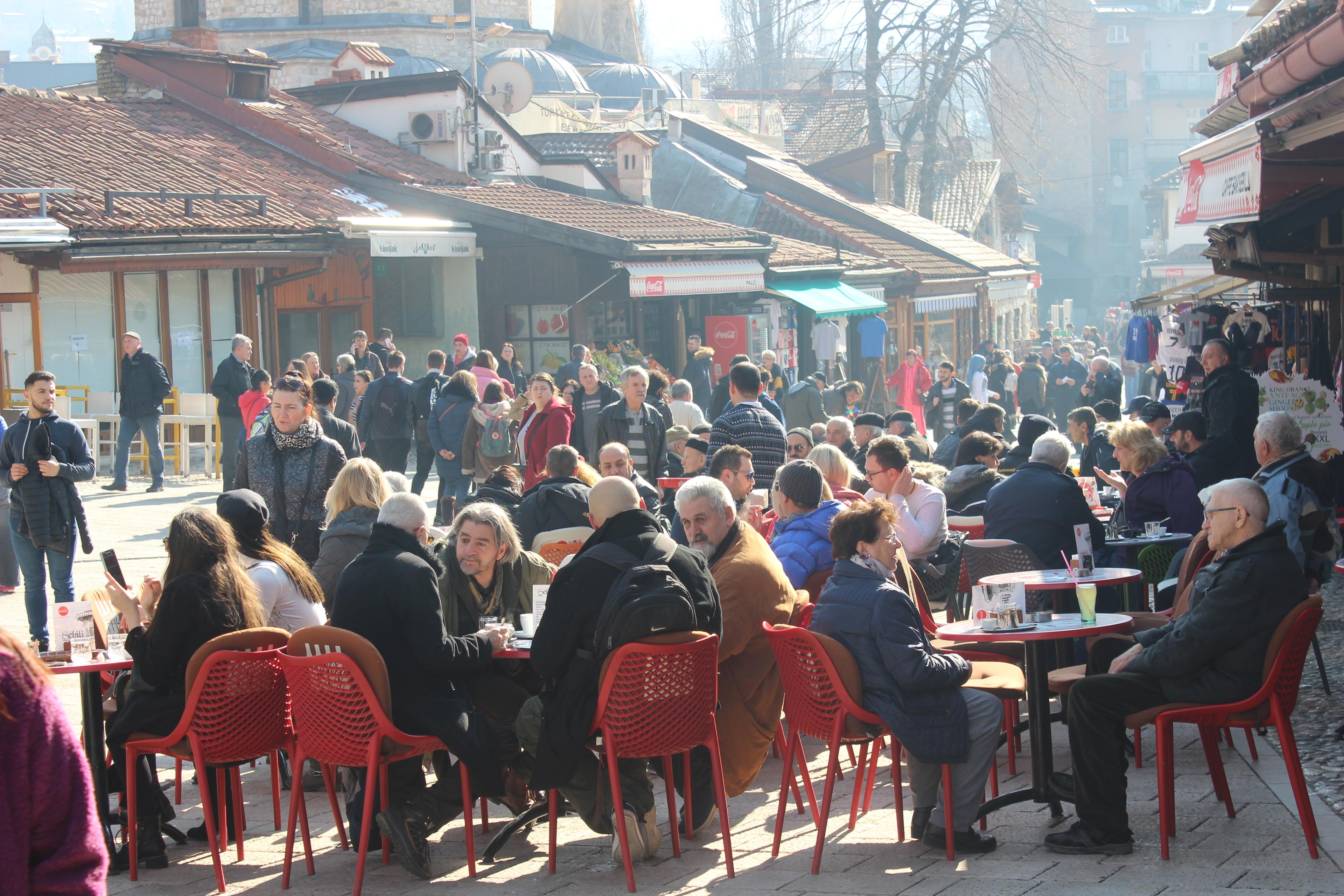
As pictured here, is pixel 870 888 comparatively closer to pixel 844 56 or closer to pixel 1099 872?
pixel 1099 872

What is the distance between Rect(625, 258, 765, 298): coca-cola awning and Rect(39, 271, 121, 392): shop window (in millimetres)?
7301

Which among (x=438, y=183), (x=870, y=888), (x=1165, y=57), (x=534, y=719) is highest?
(x=1165, y=57)

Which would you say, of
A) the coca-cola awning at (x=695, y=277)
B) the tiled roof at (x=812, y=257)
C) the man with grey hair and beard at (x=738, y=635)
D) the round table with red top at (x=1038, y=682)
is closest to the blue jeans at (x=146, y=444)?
the coca-cola awning at (x=695, y=277)

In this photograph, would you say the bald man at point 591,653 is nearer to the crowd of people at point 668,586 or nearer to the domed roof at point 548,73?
the crowd of people at point 668,586

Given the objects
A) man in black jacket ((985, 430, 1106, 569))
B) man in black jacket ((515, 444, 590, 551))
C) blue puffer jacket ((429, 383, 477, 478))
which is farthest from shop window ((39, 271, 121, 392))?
man in black jacket ((985, 430, 1106, 569))

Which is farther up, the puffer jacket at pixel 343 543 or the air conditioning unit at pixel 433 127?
the air conditioning unit at pixel 433 127

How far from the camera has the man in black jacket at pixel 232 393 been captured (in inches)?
581

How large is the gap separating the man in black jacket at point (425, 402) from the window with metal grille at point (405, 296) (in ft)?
28.4

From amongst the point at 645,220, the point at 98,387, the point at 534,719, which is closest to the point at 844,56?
the point at 645,220

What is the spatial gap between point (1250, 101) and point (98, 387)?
14508 millimetres

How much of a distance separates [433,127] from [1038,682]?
23.2 m

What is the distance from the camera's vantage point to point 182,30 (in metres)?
27.7

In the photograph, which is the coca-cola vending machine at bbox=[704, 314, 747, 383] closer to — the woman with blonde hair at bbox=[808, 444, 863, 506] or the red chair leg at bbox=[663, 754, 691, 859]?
the woman with blonde hair at bbox=[808, 444, 863, 506]

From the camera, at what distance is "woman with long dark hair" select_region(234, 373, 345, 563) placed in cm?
834
